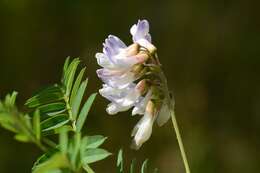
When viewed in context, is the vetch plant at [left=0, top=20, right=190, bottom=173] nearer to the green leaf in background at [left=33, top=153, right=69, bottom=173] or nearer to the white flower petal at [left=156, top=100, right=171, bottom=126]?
the white flower petal at [left=156, top=100, right=171, bottom=126]

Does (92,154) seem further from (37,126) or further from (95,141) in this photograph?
(37,126)

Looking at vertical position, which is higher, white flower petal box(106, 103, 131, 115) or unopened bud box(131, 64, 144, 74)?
unopened bud box(131, 64, 144, 74)

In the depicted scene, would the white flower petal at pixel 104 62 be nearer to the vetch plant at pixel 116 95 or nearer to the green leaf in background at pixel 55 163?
the vetch plant at pixel 116 95

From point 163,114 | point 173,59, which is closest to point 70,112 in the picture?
point 163,114

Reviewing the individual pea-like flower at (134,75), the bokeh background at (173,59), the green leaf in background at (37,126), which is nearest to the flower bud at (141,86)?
the individual pea-like flower at (134,75)

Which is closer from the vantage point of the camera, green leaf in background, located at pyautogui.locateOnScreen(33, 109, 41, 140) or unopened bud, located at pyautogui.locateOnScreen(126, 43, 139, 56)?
green leaf in background, located at pyautogui.locateOnScreen(33, 109, 41, 140)

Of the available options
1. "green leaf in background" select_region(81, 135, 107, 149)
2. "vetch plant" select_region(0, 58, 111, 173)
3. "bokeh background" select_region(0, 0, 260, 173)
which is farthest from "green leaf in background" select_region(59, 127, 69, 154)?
"bokeh background" select_region(0, 0, 260, 173)

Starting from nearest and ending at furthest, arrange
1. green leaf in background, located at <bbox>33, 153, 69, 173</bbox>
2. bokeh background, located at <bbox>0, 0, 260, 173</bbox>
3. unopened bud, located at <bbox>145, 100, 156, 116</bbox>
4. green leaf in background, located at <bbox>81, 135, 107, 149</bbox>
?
1. green leaf in background, located at <bbox>33, 153, 69, 173</bbox>
2. green leaf in background, located at <bbox>81, 135, 107, 149</bbox>
3. unopened bud, located at <bbox>145, 100, 156, 116</bbox>
4. bokeh background, located at <bbox>0, 0, 260, 173</bbox>

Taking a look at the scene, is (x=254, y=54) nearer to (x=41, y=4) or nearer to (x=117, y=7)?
(x=117, y=7)
